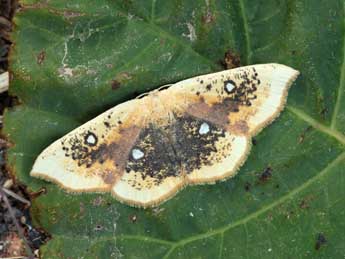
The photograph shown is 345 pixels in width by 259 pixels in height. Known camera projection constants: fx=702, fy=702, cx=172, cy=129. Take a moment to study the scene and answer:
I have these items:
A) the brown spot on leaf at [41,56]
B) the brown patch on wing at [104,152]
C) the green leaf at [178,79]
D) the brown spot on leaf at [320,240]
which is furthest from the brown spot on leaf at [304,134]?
the brown spot on leaf at [41,56]

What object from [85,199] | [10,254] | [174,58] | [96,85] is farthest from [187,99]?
[10,254]

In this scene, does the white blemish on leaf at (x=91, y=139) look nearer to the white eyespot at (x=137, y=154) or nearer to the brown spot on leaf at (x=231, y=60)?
the white eyespot at (x=137, y=154)

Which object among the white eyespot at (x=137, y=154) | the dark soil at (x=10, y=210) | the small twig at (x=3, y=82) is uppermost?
the white eyespot at (x=137, y=154)

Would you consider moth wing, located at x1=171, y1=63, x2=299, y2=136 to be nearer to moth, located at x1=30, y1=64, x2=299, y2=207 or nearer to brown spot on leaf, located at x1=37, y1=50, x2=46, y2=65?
moth, located at x1=30, y1=64, x2=299, y2=207

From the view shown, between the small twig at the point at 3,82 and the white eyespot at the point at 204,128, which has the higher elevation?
the white eyespot at the point at 204,128

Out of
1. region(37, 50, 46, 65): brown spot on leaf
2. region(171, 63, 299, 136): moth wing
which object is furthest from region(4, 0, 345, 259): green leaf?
region(171, 63, 299, 136): moth wing

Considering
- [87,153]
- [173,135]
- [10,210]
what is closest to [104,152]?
[87,153]
